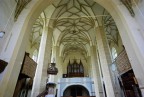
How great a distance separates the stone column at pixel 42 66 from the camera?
6847 mm

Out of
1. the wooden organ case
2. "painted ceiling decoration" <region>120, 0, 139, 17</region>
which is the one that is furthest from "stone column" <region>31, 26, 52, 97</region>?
the wooden organ case

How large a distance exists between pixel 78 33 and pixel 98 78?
6.91 metres

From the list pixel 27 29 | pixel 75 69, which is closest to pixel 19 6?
pixel 27 29

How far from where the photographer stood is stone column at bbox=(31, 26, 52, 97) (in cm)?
685

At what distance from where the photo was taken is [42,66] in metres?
7.65

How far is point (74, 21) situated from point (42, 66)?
774 cm

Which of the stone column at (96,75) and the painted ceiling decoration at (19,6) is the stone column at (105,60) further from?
the painted ceiling decoration at (19,6)

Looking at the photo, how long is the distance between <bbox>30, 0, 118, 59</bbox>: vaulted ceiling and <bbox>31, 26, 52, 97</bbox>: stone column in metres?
1.33

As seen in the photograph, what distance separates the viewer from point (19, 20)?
175 inches

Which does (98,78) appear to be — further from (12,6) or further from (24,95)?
(12,6)

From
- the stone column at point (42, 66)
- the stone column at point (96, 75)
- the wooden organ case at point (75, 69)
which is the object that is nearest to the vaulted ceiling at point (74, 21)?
the stone column at point (42, 66)

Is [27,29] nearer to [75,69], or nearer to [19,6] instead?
[19,6]

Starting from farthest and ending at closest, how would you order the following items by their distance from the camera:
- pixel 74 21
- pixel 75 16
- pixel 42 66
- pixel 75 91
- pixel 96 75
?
1. pixel 75 91
2. pixel 74 21
3. pixel 96 75
4. pixel 75 16
5. pixel 42 66

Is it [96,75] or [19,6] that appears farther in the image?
[96,75]
